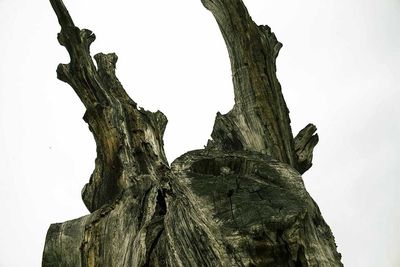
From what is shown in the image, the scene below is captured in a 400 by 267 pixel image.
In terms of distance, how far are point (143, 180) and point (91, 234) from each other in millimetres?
577

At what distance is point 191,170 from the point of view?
440cm

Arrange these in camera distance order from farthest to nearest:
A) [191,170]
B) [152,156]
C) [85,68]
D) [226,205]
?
1. [85,68]
2. [152,156]
3. [191,170]
4. [226,205]

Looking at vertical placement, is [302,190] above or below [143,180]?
below

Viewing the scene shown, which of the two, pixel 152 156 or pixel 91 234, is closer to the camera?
pixel 91 234

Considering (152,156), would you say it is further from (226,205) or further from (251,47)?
(251,47)

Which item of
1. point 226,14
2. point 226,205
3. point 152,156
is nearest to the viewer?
point 226,205

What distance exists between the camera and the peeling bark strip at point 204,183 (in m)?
3.52

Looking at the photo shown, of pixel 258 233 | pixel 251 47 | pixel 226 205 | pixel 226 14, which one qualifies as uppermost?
pixel 226 14

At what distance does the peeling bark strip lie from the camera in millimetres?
3523

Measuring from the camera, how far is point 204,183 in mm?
4133

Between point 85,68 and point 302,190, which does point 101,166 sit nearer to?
point 85,68

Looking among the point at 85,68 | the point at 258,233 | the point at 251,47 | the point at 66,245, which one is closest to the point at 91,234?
the point at 66,245

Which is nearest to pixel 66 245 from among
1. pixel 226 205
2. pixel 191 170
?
pixel 191 170

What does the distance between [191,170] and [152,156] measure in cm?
75
